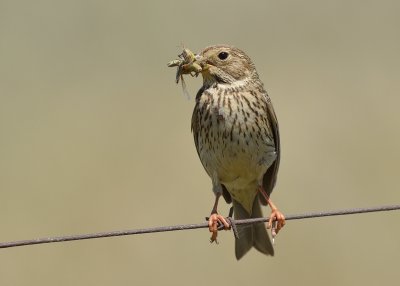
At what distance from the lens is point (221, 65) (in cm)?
873

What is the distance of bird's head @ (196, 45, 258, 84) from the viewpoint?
28.5 feet

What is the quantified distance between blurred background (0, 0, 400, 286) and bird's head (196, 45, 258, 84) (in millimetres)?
3575

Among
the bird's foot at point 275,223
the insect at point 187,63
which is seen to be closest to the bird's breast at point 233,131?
the insect at point 187,63

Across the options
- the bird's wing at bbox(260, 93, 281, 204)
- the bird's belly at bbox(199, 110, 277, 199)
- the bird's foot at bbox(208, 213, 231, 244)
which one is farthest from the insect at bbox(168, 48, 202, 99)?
the bird's foot at bbox(208, 213, 231, 244)

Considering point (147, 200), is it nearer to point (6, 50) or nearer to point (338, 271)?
point (338, 271)

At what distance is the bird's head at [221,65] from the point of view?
8672 mm

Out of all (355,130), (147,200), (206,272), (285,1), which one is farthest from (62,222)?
(285,1)

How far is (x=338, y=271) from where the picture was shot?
39.9 feet

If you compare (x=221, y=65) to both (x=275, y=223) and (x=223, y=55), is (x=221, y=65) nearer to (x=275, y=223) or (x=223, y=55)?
(x=223, y=55)

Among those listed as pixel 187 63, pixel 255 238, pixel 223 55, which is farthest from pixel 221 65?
pixel 255 238

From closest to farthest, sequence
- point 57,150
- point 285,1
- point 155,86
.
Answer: point 57,150
point 155,86
point 285,1

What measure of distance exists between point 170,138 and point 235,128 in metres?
6.30

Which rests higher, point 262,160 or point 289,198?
point 262,160

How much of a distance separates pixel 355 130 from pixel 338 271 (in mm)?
2913
